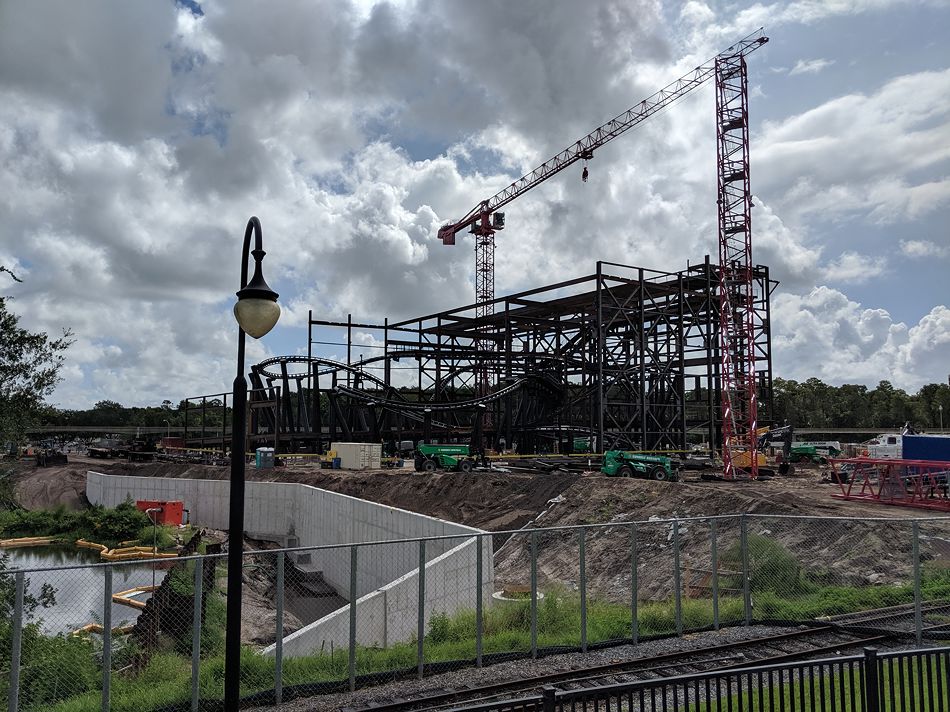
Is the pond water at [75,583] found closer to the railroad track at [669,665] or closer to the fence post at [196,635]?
the fence post at [196,635]

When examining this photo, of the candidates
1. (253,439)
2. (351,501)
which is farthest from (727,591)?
(253,439)

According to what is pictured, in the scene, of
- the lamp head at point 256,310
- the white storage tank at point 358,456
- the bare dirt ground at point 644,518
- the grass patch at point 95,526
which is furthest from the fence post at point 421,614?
the white storage tank at point 358,456

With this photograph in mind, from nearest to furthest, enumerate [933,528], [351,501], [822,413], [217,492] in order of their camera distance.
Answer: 1. [933,528]
2. [351,501]
3. [217,492]
4. [822,413]

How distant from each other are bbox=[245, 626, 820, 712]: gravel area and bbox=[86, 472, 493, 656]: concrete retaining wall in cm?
187

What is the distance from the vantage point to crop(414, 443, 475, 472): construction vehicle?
4134 cm

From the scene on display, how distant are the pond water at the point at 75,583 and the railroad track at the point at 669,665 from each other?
33.8ft

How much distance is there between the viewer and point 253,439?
61062mm

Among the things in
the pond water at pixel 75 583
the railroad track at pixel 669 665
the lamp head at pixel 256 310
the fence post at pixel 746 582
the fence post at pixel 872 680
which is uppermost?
the lamp head at pixel 256 310

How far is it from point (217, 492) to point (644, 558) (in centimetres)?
3541

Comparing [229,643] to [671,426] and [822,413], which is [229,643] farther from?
[822,413]

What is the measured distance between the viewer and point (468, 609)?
13.9m

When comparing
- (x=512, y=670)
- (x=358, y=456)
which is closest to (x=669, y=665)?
(x=512, y=670)

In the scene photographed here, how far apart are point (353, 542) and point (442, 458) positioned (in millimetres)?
23779

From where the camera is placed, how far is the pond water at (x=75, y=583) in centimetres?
2388
